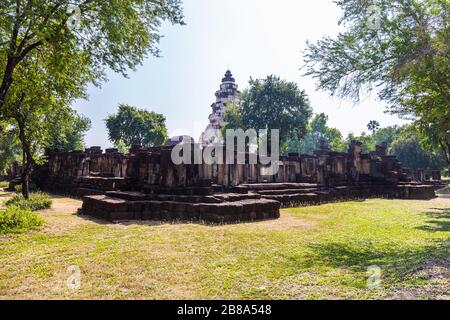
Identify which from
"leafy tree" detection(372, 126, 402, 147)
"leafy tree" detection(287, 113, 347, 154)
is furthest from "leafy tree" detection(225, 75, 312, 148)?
"leafy tree" detection(372, 126, 402, 147)

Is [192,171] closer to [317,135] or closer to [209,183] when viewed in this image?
[209,183]

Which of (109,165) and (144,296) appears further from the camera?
(109,165)

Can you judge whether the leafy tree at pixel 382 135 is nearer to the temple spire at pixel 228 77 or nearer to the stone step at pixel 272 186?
the temple spire at pixel 228 77

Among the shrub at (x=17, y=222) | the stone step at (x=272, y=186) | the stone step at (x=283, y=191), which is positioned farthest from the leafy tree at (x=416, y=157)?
the shrub at (x=17, y=222)

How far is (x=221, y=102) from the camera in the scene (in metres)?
50.5

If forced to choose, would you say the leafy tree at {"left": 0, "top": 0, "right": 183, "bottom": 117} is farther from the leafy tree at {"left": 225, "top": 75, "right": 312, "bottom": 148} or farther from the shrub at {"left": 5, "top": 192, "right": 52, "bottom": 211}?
the leafy tree at {"left": 225, "top": 75, "right": 312, "bottom": 148}

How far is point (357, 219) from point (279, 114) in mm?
27668

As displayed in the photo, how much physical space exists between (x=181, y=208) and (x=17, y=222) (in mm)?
4261

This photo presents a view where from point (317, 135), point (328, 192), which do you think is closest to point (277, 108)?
point (328, 192)

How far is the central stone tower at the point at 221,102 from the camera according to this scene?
162ft

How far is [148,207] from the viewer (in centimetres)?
945

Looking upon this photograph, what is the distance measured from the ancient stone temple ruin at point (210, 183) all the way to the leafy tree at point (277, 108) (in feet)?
46.0

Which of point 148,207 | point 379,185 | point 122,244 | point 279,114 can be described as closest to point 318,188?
point 379,185
